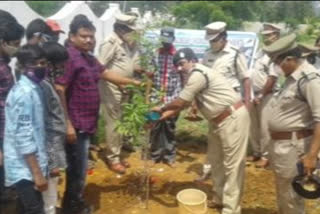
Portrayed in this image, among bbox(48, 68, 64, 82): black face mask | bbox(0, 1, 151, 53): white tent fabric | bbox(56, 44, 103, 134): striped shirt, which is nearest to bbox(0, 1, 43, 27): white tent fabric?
Result: bbox(0, 1, 151, 53): white tent fabric

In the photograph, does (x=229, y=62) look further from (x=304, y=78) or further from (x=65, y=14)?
(x=65, y=14)

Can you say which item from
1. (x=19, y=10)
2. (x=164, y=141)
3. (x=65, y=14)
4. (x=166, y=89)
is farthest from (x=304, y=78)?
(x=65, y=14)

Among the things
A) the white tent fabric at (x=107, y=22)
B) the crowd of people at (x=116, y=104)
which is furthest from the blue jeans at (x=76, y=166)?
the white tent fabric at (x=107, y=22)

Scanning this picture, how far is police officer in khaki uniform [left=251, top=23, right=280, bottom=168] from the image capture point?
5.69 metres

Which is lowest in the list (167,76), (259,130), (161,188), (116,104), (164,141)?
(161,188)

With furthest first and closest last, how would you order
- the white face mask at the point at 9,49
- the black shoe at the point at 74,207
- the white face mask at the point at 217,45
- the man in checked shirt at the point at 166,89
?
the man in checked shirt at the point at 166,89, the white face mask at the point at 217,45, the black shoe at the point at 74,207, the white face mask at the point at 9,49

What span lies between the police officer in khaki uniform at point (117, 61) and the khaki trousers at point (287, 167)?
2.17m

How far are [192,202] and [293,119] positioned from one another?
51.9 inches

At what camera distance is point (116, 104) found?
557 centimetres

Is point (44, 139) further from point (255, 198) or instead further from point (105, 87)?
point (255, 198)

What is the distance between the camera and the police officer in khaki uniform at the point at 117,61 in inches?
214

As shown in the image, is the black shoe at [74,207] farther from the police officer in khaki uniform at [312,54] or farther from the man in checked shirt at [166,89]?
the police officer in khaki uniform at [312,54]

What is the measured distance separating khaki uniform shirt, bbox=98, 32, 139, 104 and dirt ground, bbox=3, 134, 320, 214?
1.01 metres

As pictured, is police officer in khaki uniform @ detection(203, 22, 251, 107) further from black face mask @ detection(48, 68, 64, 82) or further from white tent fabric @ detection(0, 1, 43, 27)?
white tent fabric @ detection(0, 1, 43, 27)
